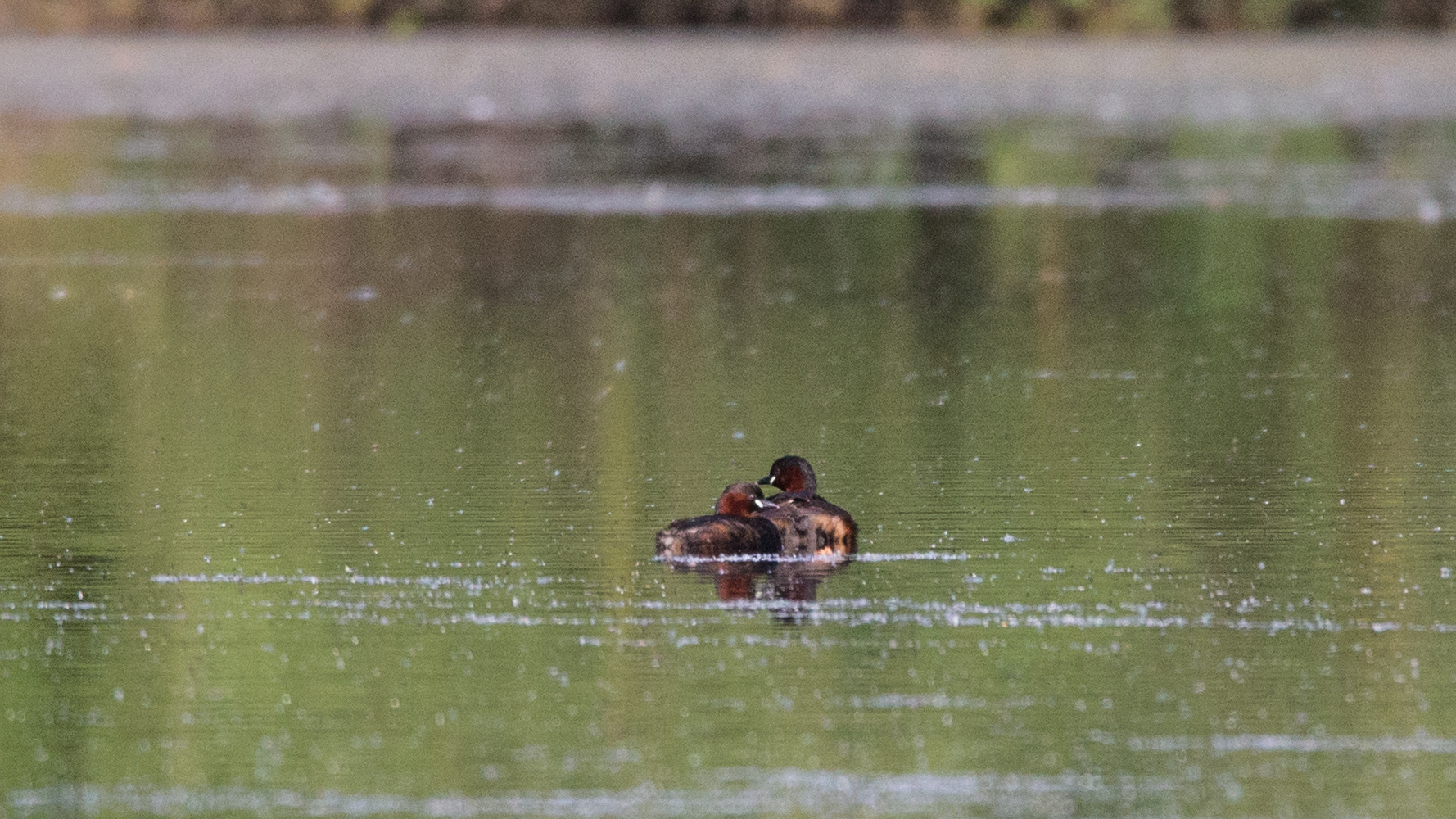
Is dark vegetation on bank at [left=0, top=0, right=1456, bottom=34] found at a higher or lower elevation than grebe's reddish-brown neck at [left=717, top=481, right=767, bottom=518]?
higher

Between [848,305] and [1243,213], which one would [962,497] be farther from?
[1243,213]

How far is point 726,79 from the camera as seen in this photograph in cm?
3086

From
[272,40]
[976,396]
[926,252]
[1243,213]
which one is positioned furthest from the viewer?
[272,40]

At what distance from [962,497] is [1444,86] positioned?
21.9 metres

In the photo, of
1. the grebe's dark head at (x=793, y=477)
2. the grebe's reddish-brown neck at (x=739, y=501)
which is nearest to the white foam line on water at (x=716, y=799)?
the grebe's reddish-brown neck at (x=739, y=501)

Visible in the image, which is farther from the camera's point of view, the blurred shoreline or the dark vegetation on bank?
the dark vegetation on bank

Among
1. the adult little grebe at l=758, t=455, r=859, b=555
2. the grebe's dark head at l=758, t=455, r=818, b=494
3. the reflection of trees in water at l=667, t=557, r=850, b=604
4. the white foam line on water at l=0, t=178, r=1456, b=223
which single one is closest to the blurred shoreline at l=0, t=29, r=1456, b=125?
the white foam line on water at l=0, t=178, r=1456, b=223

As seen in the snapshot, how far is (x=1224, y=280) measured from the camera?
14.5 metres

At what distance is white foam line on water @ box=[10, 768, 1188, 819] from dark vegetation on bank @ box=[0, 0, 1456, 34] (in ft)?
105

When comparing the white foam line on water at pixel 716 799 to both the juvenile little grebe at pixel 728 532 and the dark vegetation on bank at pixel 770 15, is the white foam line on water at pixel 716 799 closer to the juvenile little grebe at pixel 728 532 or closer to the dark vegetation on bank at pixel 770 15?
the juvenile little grebe at pixel 728 532

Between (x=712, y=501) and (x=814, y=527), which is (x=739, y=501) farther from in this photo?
(x=712, y=501)

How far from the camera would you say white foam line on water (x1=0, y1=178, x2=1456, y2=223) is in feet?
59.6

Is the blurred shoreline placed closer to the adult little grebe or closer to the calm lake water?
the calm lake water

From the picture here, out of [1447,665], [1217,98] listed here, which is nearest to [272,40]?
[1217,98]
